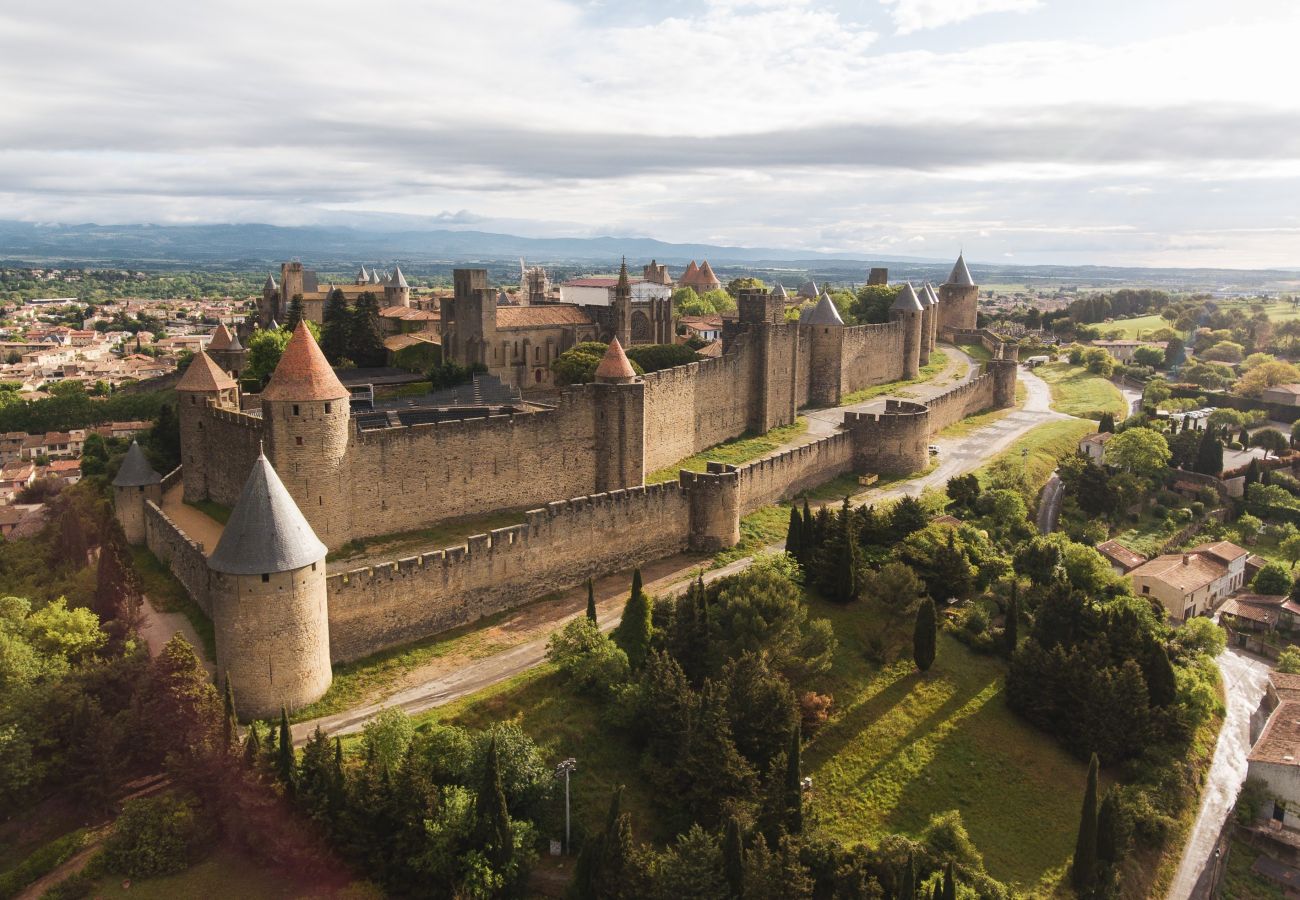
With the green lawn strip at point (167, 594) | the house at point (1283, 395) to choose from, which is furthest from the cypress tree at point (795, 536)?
the house at point (1283, 395)

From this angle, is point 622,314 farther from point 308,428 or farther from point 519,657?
point 519,657

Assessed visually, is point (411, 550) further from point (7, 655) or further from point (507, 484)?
point (7, 655)


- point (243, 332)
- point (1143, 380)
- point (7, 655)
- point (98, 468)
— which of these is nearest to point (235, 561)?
point (7, 655)

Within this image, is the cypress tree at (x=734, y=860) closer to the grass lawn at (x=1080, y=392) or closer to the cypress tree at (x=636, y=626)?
the cypress tree at (x=636, y=626)

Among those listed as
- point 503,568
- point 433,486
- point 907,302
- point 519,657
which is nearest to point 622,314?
point 907,302

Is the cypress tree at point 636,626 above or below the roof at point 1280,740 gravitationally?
above
